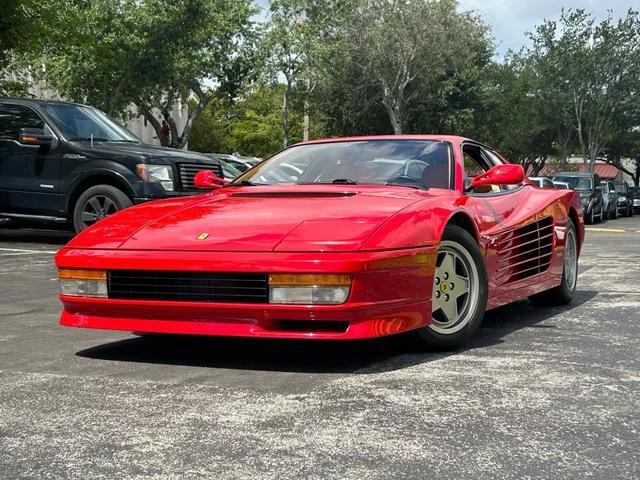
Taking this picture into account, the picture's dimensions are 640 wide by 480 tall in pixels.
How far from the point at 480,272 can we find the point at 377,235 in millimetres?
1034

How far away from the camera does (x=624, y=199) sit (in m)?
39.9

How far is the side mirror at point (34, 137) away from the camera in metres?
11.5

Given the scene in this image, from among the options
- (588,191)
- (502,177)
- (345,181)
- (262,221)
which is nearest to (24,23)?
(345,181)

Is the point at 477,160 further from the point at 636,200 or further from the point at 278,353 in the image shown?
the point at 636,200

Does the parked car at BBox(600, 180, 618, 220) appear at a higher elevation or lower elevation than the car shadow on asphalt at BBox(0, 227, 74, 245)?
lower

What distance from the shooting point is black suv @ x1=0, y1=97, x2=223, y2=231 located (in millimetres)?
11148

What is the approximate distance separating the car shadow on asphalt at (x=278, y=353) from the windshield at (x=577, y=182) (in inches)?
991

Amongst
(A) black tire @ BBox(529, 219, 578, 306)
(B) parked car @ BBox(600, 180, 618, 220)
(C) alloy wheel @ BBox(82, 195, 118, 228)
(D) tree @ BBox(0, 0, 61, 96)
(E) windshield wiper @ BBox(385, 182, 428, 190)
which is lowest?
(B) parked car @ BBox(600, 180, 618, 220)

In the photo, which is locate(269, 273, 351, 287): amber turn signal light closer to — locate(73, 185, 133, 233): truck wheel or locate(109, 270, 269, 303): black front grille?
locate(109, 270, 269, 303): black front grille

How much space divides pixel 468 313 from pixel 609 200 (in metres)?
30.1

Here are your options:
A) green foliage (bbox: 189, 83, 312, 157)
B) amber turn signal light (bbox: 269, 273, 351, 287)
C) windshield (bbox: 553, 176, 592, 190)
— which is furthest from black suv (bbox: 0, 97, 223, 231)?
green foliage (bbox: 189, 83, 312, 157)

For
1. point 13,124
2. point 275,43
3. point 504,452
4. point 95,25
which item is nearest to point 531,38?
point 275,43

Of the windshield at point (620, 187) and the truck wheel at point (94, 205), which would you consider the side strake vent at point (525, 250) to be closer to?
the truck wheel at point (94, 205)

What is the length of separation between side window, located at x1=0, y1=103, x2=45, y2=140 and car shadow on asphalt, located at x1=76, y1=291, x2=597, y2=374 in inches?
287
